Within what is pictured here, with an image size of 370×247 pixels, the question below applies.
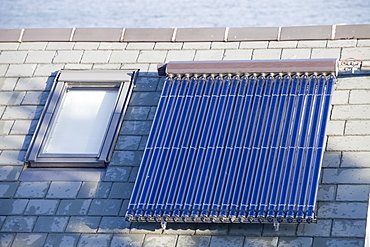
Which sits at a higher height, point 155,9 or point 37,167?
point 155,9

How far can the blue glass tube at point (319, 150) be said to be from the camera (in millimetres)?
8280

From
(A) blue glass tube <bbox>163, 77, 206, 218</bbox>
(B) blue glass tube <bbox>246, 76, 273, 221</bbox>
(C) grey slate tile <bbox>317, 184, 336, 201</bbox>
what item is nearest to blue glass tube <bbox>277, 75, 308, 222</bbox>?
(B) blue glass tube <bbox>246, 76, 273, 221</bbox>

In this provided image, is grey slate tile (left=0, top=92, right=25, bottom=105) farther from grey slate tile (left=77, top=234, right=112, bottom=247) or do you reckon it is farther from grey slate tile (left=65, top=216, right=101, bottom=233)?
grey slate tile (left=77, top=234, right=112, bottom=247)

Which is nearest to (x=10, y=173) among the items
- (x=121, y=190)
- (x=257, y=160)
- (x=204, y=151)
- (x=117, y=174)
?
(x=117, y=174)

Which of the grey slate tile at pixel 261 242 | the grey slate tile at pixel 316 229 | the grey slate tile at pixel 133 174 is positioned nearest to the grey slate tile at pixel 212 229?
the grey slate tile at pixel 261 242

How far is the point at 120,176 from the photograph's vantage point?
31.1 feet

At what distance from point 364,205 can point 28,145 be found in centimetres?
388

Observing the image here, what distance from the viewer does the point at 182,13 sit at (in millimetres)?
16375

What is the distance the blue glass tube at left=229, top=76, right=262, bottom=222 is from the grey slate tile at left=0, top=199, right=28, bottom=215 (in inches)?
90.0

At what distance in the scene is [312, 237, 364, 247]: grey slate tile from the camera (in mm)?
8109

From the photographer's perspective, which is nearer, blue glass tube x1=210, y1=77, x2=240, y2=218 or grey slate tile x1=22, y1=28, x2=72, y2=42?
blue glass tube x1=210, y1=77, x2=240, y2=218

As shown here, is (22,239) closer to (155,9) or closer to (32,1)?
(155,9)

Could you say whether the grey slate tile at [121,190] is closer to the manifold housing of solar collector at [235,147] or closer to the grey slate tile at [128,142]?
the manifold housing of solar collector at [235,147]

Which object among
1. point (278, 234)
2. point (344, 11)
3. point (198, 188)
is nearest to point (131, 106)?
point (198, 188)
